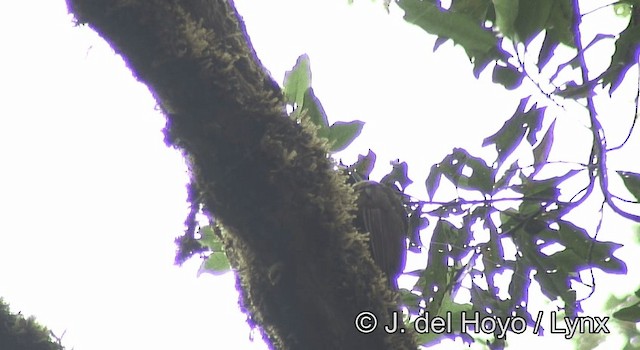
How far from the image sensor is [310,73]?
193cm

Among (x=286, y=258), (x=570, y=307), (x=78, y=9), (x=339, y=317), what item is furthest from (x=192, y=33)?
(x=570, y=307)

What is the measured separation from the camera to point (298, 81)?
1.93 m

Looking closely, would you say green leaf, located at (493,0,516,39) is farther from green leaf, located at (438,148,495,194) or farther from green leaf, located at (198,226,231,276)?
green leaf, located at (198,226,231,276)

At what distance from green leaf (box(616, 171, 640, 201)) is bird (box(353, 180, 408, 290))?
0.62m

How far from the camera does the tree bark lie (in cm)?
137

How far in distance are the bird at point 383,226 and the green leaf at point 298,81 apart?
0.29 m

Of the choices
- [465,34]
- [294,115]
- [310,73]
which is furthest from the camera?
[310,73]

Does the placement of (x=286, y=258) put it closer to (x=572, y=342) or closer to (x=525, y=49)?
(x=525, y=49)

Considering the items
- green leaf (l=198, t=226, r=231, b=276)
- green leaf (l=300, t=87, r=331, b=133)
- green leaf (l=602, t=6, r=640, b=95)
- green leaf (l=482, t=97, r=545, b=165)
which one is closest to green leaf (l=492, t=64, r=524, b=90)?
green leaf (l=482, t=97, r=545, b=165)

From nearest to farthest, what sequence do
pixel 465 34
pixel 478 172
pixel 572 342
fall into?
1. pixel 465 34
2. pixel 478 172
3. pixel 572 342

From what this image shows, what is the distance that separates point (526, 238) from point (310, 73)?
828 mm

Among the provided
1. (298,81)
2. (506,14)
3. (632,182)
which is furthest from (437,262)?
(506,14)

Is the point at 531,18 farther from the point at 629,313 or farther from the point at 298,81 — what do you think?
the point at 629,313

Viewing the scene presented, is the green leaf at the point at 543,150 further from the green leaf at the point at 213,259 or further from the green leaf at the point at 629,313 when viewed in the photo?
the green leaf at the point at 213,259
